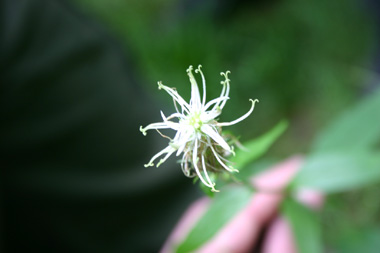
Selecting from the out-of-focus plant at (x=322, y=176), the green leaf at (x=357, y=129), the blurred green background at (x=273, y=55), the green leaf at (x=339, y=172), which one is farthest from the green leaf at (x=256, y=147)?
the blurred green background at (x=273, y=55)

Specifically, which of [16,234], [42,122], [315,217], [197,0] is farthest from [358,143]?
[197,0]

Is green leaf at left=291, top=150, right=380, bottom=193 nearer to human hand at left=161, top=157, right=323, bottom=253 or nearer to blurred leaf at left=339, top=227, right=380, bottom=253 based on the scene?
human hand at left=161, top=157, right=323, bottom=253

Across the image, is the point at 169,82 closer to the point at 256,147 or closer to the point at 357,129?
the point at 357,129

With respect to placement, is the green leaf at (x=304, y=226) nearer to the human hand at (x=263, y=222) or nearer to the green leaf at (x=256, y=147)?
the human hand at (x=263, y=222)

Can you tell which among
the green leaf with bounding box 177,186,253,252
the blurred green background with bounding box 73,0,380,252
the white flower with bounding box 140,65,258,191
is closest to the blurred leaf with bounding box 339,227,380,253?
the green leaf with bounding box 177,186,253,252

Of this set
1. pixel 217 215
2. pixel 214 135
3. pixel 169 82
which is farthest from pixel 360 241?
pixel 169 82

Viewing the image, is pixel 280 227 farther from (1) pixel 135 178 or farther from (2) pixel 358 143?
(1) pixel 135 178

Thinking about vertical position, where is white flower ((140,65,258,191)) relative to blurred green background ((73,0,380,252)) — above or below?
below
